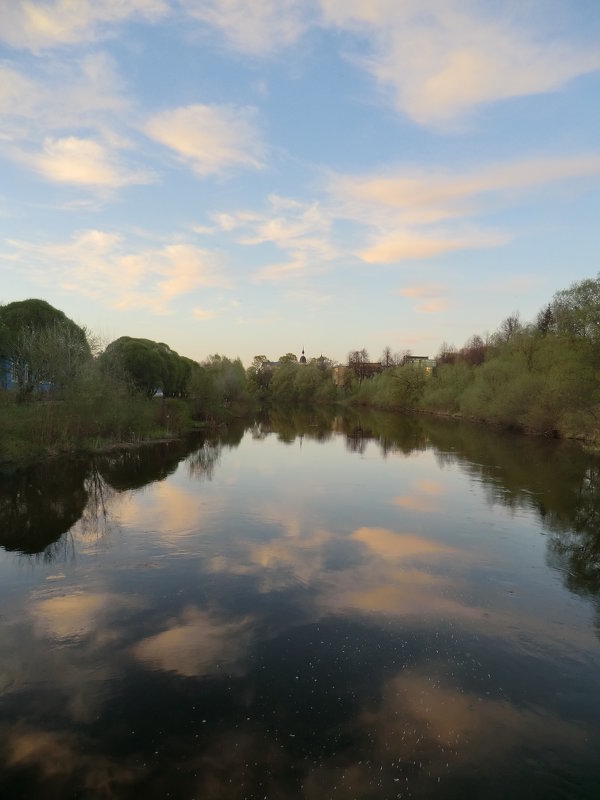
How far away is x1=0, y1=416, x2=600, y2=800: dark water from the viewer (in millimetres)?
6566

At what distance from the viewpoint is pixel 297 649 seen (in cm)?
945

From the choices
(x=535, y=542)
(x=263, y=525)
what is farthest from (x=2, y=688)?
(x=535, y=542)

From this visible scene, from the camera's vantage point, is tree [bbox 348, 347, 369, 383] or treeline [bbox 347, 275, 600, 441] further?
tree [bbox 348, 347, 369, 383]

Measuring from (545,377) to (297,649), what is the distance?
47098mm

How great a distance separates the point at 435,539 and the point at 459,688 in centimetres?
828

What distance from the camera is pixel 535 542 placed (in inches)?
645

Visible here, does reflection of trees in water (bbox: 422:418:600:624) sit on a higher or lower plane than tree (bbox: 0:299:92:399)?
lower

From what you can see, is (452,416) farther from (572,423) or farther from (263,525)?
(263,525)

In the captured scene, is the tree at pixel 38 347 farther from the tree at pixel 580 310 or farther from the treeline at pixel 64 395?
the tree at pixel 580 310

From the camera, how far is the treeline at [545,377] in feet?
135

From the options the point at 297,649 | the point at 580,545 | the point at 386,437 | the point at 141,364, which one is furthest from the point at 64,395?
the point at 386,437

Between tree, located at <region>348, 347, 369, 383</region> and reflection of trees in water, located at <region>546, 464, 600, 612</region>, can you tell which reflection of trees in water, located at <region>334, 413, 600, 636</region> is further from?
tree, located at <region>348, 347, 369, 383</region>

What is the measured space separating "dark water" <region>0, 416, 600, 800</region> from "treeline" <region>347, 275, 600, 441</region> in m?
23.5

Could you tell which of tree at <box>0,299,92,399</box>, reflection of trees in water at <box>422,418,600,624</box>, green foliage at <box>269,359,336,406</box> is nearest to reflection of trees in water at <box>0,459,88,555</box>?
tree at <box>0,299,92,399</box>
